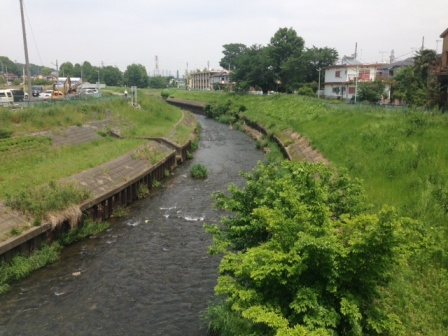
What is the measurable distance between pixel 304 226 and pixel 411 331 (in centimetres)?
344

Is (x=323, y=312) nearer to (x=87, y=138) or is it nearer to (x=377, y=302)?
(x=377, y=302)

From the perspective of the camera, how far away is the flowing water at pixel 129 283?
37.1 ft

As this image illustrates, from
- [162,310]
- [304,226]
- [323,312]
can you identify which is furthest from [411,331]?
[162,310]

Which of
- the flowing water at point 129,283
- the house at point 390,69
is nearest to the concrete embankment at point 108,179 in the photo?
the flowing water at point 129,283

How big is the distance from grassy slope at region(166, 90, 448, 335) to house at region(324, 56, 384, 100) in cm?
2806

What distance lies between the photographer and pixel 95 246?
16625mm

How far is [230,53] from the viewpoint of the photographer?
497 ft

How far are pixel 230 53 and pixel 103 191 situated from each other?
13974 cm

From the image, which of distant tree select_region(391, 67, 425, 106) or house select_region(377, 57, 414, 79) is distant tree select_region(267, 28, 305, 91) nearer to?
house select_region(377, 57, 414, 79)

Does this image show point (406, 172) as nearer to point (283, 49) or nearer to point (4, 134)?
point (4, 134)

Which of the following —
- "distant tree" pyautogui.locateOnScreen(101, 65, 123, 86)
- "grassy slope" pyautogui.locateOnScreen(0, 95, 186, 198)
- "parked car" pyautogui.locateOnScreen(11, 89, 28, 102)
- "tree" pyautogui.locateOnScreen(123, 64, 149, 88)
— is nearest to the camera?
"grassy slope" pyautogui.locateOnScreen(0, 95, 186, 198)

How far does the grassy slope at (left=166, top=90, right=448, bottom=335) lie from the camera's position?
9.33 metres

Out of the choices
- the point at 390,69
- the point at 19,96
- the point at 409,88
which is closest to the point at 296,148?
the point at 409,88

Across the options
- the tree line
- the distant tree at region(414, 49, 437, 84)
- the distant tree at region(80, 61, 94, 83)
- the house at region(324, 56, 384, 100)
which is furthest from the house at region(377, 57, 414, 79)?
the distant tree at region(80, 61, 94, 83)
